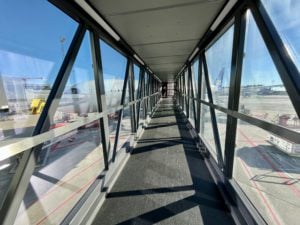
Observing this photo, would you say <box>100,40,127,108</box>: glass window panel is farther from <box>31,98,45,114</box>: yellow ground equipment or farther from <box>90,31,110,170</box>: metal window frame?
<box>31,98,45,114</box>: yellow ground equipment

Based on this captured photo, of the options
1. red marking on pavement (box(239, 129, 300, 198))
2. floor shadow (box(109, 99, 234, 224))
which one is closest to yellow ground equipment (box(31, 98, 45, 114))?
floor shadow (box(109, 99, 234, 224))

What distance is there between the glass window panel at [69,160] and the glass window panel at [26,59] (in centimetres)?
25

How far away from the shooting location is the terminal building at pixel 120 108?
119 centimetres

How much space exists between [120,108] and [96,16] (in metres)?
1.74

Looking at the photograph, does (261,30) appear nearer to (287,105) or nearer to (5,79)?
(287,105)

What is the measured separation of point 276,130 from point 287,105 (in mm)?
202

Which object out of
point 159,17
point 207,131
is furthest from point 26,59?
point 207,131

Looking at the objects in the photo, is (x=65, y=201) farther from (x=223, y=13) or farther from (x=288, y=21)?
(x=223, y=13)

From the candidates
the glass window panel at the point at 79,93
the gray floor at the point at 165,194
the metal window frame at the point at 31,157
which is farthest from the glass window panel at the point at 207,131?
the metal window frame at the point at 31,157

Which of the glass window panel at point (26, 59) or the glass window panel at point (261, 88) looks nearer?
the glass window panel at point (26, 59)

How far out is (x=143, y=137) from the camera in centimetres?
522

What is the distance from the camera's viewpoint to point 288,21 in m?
1.25

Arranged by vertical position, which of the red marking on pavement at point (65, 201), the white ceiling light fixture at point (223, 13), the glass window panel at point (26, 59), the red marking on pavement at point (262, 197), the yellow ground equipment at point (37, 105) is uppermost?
the white ceiling light fixture at point (223, 13)

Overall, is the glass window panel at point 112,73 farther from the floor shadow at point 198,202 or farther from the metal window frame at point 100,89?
the floor shadow at point 198,202
